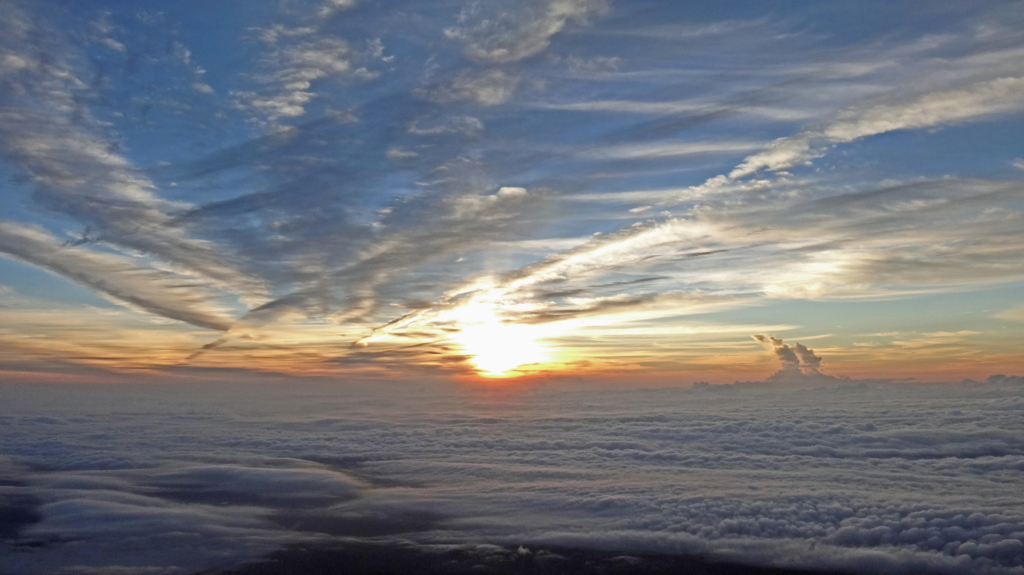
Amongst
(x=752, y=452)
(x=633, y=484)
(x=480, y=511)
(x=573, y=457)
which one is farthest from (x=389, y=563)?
(x=752, y=452)

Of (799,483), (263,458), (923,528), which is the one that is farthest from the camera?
(263,458)

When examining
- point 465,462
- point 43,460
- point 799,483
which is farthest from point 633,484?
point 43,460

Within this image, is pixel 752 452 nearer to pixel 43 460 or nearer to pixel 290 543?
pixel 290 543

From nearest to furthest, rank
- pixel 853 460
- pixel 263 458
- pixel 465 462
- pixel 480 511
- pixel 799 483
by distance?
pixel 480 511 → pixel 799 483 → pixel 853 460 → pixel 465 462 → pixel 263 458

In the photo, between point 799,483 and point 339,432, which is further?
point 339,432

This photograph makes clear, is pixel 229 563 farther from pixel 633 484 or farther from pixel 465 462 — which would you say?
pixel 465 462

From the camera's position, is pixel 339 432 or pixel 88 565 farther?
pixel 339 432
